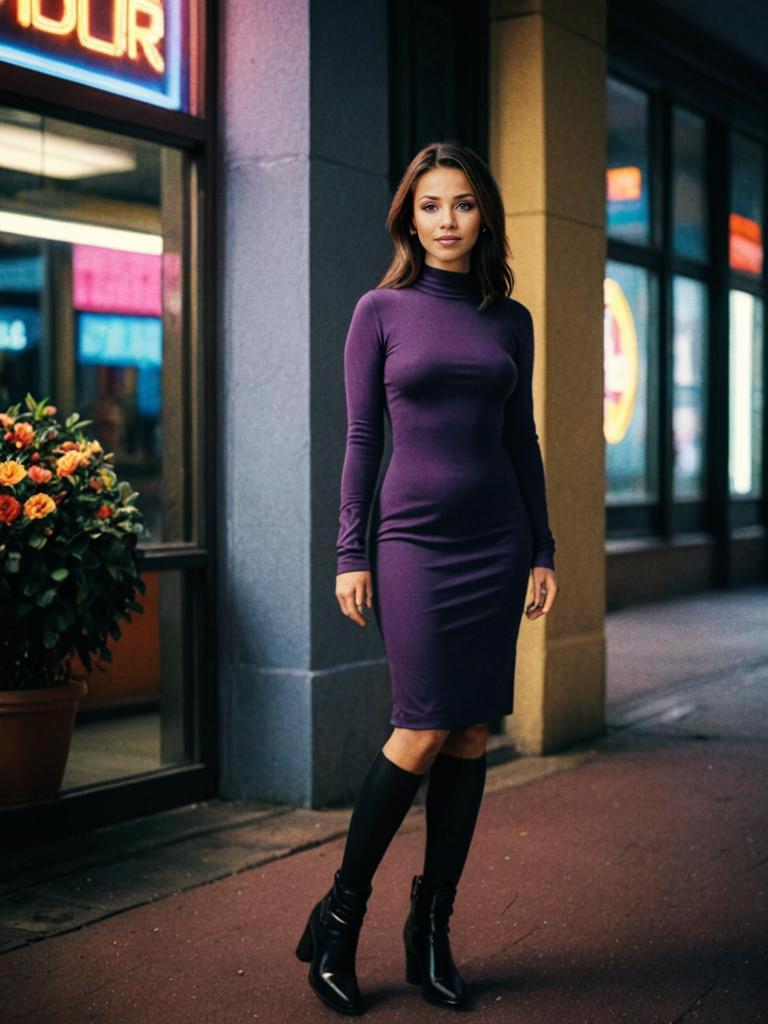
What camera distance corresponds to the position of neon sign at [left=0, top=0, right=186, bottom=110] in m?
5.07

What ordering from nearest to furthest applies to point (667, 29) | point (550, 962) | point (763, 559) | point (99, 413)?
point (550, 962), point (99, 413), point (667, 29), point (763, 559)

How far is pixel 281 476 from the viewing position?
566 centimetres

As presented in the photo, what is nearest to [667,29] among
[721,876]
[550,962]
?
[721,876]

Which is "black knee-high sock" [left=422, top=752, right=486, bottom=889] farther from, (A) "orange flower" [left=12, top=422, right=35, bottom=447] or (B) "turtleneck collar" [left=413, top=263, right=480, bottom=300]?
(A) "orange flower" [left=12, top=422, right=35, bottom=447]

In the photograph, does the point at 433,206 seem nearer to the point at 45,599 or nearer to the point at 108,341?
the point at 45,599

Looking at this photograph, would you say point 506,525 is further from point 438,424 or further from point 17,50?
point 17,50

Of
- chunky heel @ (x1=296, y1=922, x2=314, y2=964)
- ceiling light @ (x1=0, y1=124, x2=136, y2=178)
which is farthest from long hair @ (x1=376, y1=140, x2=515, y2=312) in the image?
ceiling light @ (x1=0, y1=124, x2=136, y2=178)

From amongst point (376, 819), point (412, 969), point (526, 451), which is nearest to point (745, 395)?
point (526, 451)

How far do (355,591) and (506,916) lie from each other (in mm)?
1337

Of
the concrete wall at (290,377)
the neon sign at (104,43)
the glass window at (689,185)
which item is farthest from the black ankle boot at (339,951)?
the glass window at (689,185)

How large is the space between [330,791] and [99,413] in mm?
4669

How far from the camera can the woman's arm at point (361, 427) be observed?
355 centimetres

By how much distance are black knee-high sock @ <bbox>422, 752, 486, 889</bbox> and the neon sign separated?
2892mm

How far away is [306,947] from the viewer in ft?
12.2
